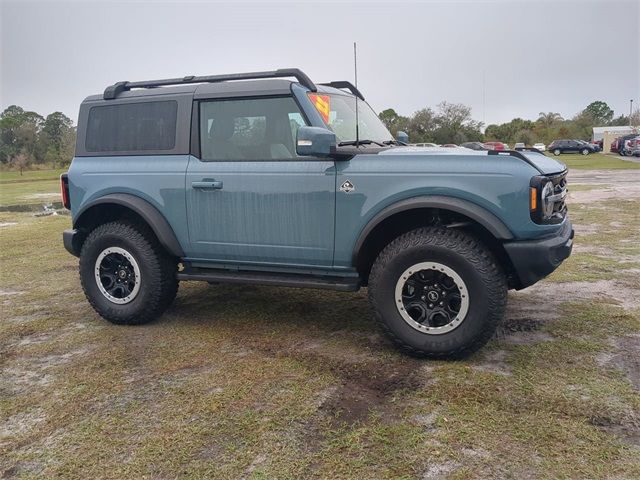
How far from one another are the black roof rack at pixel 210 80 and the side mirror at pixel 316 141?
29.3 inches

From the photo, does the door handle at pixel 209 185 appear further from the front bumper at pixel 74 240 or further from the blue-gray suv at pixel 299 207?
the front bumper at pixel 74 240

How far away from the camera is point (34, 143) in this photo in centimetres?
4934

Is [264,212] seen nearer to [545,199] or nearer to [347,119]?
[347,119]

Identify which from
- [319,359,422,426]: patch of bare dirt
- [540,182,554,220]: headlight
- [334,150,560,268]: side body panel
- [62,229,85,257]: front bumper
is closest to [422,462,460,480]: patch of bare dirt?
[319,359,422,426]: patch of bare dirt

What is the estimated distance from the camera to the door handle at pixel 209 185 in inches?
172

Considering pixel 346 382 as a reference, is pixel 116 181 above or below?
above

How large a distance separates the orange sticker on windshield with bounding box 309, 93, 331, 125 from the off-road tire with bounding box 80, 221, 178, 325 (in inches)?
72.4

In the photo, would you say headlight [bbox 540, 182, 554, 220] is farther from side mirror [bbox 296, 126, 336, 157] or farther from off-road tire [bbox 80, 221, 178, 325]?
off-road tire [bbox 80, 221, 178, 325]

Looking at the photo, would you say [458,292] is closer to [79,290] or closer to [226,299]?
[226,299]

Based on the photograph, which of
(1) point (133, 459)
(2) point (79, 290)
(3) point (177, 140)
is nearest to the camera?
(1) point (133, 459)

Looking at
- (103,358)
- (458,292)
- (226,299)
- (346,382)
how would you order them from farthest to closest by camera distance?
(226,299)
(103,358)
(458,292)
(346,382)

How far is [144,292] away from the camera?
4.68 m

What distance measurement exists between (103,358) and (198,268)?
111cm

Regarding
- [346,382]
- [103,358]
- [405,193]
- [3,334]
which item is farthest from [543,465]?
[3,334]
